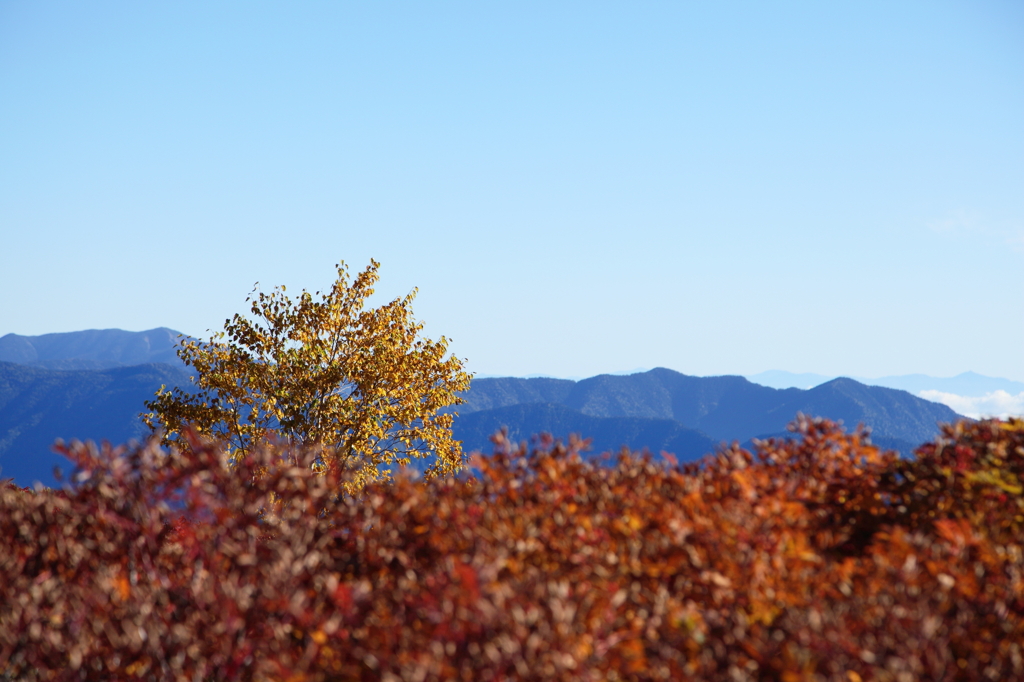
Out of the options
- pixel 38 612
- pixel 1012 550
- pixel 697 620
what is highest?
pixel 1012 550

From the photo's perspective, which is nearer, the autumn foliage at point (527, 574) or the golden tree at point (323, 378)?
the autumn foliage at point (527, 574)

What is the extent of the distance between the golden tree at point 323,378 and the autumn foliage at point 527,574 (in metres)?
12.8

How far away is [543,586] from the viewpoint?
14.5 ft

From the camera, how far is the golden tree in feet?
64.6

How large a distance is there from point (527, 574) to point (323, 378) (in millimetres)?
15524

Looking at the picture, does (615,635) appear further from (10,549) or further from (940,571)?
(10,549)

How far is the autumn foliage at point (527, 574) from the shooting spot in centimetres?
423

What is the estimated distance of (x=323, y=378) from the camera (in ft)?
64.4

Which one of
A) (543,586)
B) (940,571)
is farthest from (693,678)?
(940,571)

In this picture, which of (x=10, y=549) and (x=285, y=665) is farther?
(x=10, y=549)

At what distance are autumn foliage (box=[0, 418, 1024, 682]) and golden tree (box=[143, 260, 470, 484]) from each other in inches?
504

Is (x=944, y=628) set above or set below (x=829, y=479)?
below

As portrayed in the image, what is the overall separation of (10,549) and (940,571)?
6.25 m

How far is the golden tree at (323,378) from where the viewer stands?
19703 millimetres
